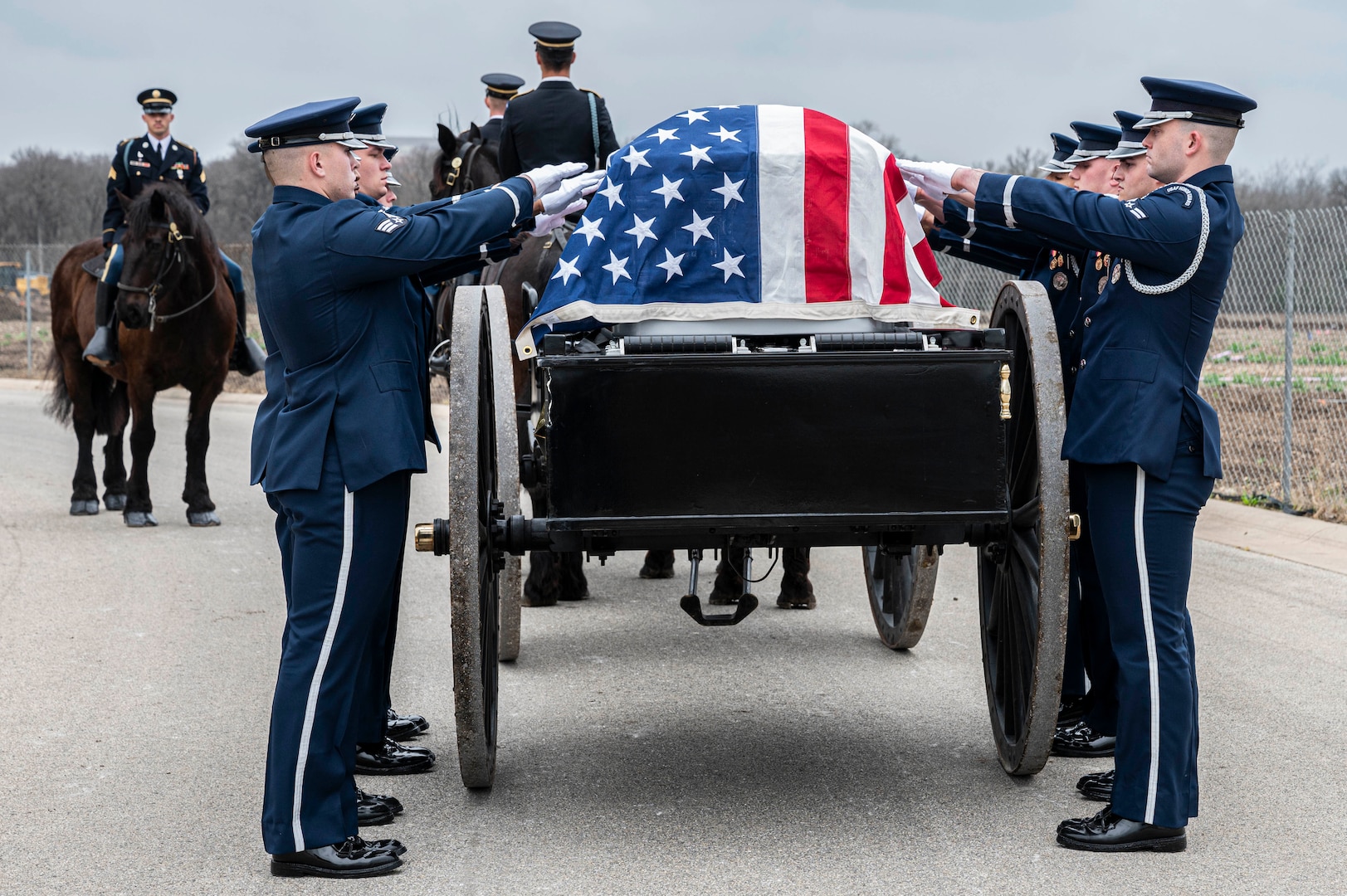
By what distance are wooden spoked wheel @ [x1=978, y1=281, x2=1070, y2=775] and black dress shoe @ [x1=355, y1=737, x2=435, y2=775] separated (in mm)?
1911

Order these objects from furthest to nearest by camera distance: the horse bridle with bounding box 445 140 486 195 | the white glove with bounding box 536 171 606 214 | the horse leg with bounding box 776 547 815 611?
the horse bridle with bounding box 445 140 486 195 → the horse leg with bounding box 776 547 815 611 → the white glove with bounding box 536 171 606 214

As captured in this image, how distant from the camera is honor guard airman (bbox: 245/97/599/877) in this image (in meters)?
3.82

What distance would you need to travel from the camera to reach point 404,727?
199 inches

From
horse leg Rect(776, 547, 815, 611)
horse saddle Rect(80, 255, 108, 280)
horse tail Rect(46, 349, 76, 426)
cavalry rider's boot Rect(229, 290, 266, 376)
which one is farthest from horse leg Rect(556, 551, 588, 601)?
horse tail Rect(46, 349, 76, 426)

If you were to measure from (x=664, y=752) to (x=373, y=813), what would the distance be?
1.09 meters

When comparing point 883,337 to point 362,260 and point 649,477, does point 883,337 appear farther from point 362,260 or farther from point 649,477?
point 362,260

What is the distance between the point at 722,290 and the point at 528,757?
176 cm

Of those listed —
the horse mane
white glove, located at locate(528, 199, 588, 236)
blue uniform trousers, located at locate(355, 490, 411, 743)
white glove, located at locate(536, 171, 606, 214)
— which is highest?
the horse mane

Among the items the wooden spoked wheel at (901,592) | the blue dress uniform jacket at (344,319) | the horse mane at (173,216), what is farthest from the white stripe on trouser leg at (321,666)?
the horse mane at (173,216)

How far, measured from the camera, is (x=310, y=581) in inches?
153

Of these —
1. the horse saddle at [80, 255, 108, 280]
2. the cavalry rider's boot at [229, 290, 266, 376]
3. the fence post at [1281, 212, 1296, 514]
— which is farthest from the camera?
the cavalry rider's boot at [229, 290, 266, 376]

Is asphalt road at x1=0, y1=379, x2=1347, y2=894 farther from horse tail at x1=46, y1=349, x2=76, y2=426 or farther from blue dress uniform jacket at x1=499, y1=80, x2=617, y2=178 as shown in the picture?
horse tail at x1=46, y1=349, x2=76, y2=426

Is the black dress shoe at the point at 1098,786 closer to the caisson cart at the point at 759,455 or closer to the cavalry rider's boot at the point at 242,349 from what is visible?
the caisson cart at the point at 759,455

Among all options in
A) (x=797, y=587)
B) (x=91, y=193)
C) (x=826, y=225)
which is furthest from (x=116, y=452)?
(x=91, y=193)
